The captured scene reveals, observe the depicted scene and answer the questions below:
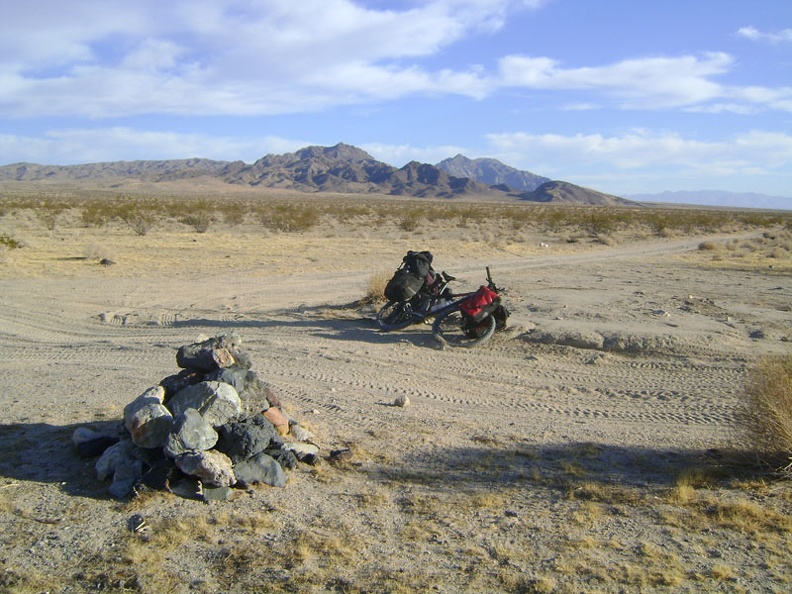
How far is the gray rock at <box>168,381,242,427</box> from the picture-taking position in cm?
553

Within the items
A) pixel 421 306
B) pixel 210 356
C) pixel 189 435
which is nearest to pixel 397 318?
pixel 421 306

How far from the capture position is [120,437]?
5.82 meters

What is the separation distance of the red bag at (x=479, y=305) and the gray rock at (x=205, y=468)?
5537mm

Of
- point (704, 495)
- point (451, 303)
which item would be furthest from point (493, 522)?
point (451, 303)

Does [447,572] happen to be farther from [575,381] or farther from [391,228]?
[391,228]

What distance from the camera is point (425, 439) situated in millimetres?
6559

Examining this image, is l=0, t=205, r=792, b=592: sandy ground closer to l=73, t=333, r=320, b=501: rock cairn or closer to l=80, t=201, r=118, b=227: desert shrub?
l=73, t=333, r=320, b=501: rock cairn

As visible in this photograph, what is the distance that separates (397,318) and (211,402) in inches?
Answer: 225

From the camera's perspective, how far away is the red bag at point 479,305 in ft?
33.0

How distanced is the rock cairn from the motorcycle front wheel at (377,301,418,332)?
16.0 ft

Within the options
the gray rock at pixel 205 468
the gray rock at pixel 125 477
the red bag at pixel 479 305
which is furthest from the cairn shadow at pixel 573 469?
the red bag at pixel 479 305

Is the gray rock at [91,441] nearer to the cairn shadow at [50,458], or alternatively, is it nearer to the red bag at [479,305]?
the cairn shadow at [50,458]

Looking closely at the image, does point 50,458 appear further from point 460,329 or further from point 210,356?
point 460,329

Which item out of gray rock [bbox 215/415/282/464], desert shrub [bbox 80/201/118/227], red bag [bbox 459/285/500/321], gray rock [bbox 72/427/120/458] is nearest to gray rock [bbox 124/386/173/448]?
gray rock [bbox 215/415/282/464]
